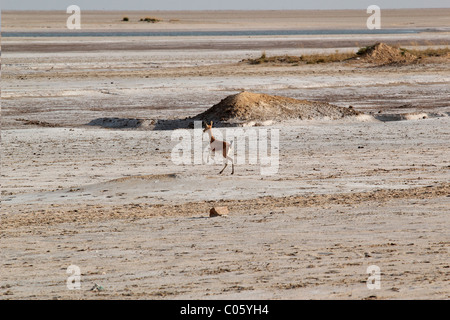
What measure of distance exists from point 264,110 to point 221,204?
9636mm

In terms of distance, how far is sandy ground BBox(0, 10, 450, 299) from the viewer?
7273 mm

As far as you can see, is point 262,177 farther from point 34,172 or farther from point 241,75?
point 241,75

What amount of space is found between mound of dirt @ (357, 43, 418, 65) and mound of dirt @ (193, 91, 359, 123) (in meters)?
17.5

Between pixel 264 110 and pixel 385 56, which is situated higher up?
pixel 385 56

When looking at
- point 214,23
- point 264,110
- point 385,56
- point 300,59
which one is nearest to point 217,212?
point 264,110

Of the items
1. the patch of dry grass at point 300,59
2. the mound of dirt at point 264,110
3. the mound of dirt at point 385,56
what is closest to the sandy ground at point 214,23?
the patch of dry grass at point 300,59

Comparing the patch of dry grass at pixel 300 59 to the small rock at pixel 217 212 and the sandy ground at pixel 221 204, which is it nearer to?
the sandy ground at pixel 221 204

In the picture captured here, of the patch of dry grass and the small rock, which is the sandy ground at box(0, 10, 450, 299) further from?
the patch of dry grass

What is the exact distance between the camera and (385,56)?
38938 millimetres

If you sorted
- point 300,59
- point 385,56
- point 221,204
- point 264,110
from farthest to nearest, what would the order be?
point 385,56 < point 300,59 < point 264,110 < point 221,204

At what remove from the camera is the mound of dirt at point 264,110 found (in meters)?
19.9

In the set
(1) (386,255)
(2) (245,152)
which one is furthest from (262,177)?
(1) (386,255)

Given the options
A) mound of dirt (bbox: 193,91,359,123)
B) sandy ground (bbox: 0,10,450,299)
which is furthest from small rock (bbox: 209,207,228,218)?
mound of dirt (bbox: 193,91,359,123)

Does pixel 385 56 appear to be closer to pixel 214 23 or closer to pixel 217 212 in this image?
pixel 217 212
